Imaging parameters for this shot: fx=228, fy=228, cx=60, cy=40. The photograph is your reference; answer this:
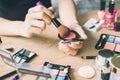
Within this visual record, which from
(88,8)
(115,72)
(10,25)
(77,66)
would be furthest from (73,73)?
(88,8)

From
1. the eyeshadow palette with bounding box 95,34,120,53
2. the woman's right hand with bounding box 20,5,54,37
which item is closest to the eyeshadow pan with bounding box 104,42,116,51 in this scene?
the eyeshadow palette with bounding box 95,34,120,53

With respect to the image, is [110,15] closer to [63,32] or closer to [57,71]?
[63,32]

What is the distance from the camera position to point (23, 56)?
2.81 ft

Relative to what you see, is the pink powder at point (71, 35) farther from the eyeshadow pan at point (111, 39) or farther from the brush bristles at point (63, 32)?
the eyeshadow pan at point (111, 39)

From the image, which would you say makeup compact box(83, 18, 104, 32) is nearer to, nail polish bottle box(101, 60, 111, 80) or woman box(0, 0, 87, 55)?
woman box(0, 0, 87, 55)

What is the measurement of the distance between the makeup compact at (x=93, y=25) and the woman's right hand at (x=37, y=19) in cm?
20

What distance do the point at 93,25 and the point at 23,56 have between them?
0.34 metres

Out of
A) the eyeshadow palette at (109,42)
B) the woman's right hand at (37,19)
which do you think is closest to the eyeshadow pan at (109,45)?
the eyeshadow palette at (109,42)

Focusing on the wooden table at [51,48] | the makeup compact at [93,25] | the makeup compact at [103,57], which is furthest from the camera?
the makeup compact at [93,25]

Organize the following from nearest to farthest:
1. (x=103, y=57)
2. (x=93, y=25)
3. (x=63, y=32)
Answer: (x=103, y=57)
(x=63, y=32)
(x=93, y=25)

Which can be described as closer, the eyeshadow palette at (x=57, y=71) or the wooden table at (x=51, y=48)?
the eyeshadow palette at (x=57, y=71)

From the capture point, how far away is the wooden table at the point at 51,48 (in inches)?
32.4

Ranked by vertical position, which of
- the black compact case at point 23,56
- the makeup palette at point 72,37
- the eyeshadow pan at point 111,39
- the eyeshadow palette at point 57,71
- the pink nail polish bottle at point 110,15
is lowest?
the eyeshadow palette at point 57,71

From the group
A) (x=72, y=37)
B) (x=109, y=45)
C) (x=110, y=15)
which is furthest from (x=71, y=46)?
(x=110, y=15)
